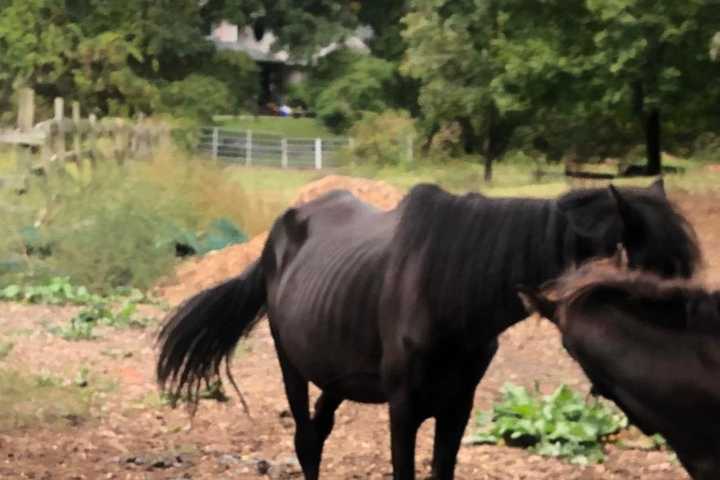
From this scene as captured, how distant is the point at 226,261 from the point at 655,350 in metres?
9.44

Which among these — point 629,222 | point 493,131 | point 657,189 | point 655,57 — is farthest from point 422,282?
point 493,131

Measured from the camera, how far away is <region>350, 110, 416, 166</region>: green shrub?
591 inches

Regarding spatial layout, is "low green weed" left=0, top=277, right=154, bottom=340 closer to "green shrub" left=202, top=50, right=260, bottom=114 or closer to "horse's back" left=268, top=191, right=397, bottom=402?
"horse's back" left=268, top=191, right=397, bottom=402

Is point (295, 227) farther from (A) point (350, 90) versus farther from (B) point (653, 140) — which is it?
(A) point (350, 90)

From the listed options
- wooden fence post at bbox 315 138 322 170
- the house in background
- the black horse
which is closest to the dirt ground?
the black horse

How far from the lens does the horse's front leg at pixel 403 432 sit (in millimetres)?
3119

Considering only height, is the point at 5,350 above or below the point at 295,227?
below

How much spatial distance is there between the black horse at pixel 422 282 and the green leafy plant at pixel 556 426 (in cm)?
135

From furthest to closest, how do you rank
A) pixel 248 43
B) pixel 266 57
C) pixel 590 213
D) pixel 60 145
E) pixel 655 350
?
1. pixel 248 43
2. pixel 266 57
3. pixel 60 145
4. pixel 590 213
5. pixel 655 350

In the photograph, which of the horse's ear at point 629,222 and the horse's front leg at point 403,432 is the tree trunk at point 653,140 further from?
the horse's ear at point 629,222

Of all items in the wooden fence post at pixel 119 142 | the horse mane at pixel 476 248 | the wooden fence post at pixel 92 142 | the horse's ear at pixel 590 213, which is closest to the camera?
the horse's ear at pixel 590 213

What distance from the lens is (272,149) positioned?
749 inches

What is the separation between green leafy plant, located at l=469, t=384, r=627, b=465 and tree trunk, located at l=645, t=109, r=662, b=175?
7.63m

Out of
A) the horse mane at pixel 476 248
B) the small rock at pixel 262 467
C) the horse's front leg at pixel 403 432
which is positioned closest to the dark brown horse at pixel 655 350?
the horse mane at pixel 476 248
